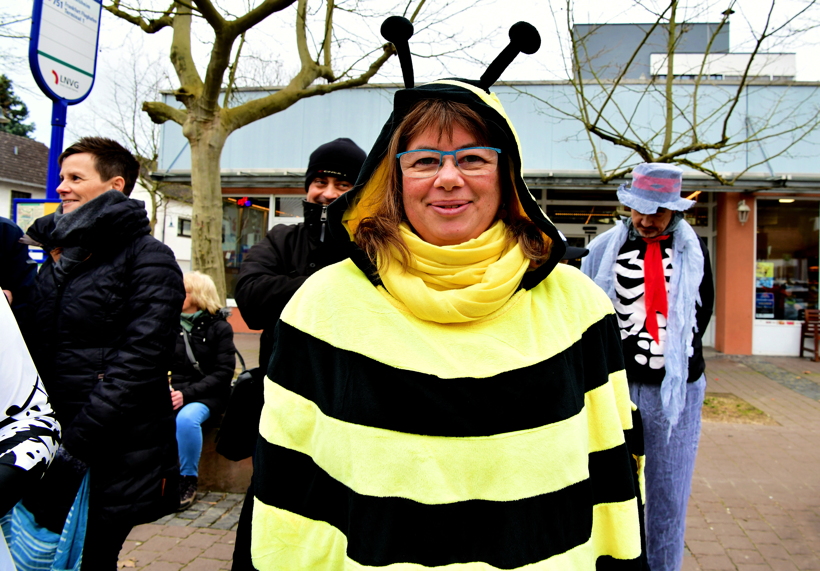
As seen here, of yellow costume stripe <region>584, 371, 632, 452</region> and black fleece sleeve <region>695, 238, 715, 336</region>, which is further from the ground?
black fleece sleeve <region>695, 238, 715, 336</region>

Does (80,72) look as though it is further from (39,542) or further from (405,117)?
(405,117)

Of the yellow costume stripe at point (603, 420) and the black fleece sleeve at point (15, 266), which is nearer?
the yellow costume stripe at point (603, 420)

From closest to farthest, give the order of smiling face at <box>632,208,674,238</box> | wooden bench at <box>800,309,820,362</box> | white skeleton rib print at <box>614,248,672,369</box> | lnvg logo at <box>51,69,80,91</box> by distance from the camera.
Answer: white skeleton rib print at <box>614,248,672,369</box> < smiling face at <box>632,208,674,238</box> < lnvg logo at <box>51,69,80,91</box> < wooden bench at <box>800,309,820,362</box>

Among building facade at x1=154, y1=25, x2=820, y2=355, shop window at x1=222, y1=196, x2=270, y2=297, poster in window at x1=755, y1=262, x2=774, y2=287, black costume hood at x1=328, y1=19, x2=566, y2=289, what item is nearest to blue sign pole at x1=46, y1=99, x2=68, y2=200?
black costume hood at x1=328, y1=19, x2=566, y2=289

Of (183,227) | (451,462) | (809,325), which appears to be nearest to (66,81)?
(451,462)

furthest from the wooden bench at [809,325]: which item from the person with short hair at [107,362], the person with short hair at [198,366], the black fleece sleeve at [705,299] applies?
the person with short hair at [107,362]

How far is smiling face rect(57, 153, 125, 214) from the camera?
2.46 meters

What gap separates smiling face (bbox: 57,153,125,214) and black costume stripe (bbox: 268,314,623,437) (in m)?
1.67

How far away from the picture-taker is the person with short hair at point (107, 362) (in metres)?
2.17

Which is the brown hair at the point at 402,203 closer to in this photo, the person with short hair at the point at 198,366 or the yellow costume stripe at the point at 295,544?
the yellow costume stripe at the point at 295,544

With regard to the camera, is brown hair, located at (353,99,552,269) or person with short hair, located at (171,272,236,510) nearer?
brown hair, located at (353,99,552,269)

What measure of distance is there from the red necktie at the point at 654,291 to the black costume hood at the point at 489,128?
5.11 feet

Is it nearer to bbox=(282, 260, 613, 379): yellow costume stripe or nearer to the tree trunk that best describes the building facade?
the tree trunk

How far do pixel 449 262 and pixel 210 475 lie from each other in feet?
12.2
